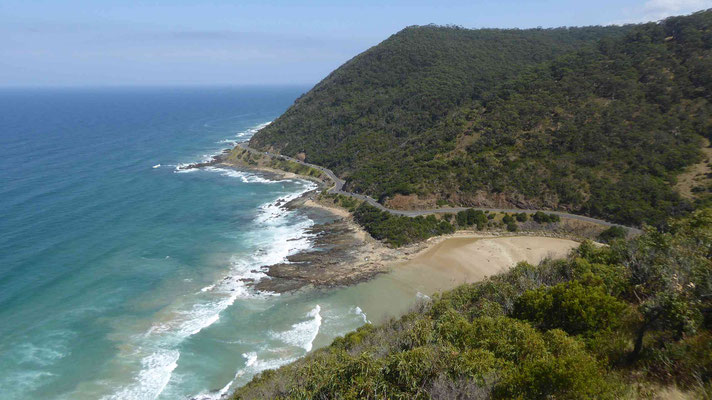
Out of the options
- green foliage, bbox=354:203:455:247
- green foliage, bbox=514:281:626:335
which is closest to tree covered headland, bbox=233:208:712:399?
green foliage, bbox=514:281:626:335

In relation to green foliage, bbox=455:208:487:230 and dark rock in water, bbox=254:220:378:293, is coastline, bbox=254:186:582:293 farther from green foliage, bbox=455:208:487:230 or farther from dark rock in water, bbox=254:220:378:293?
green foliage, bbox=455:208:487:230

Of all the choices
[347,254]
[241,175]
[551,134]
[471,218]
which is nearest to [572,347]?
[347,254]

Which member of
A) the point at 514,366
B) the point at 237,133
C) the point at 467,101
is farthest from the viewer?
the point at 237,133

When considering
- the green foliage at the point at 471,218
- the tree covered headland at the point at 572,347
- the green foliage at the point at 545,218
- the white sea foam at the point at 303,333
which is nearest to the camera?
the tree covered headland at the point at 572,347

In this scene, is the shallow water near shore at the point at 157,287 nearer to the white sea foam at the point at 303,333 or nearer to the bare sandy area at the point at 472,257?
the white sea foam at the point at 303,333

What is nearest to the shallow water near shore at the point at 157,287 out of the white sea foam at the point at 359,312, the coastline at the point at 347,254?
the white sea foam at the point at 359,312

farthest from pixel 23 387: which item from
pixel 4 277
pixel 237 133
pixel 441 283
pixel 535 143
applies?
pixel 237 133

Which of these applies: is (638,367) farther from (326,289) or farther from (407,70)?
(407,70)
